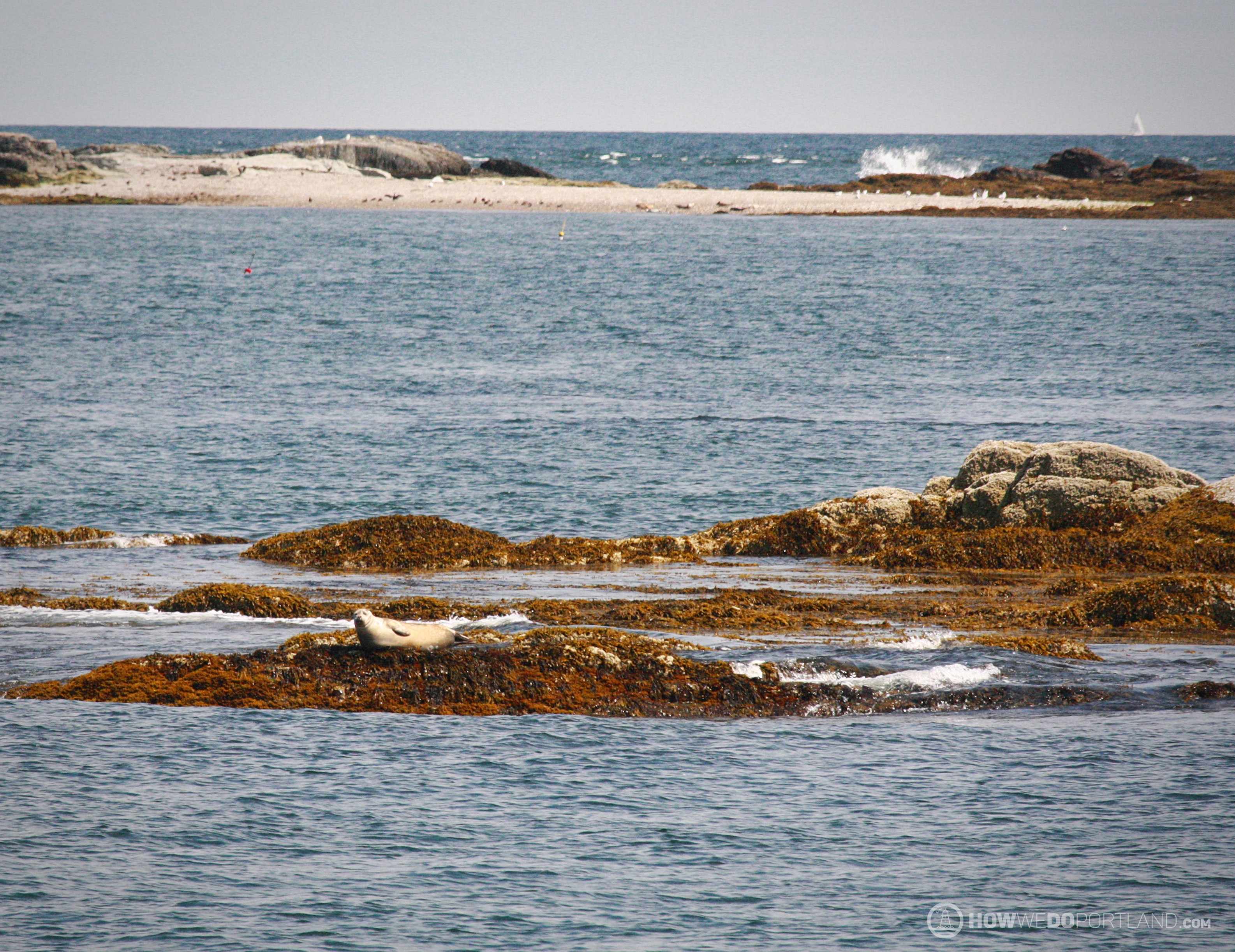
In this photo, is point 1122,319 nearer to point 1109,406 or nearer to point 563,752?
point 1109,406

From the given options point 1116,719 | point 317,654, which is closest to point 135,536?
point 317,654

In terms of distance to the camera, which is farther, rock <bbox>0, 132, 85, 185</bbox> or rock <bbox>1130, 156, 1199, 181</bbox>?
rock <bbox>1130, 156, 1199, 181</bbox>

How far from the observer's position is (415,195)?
112 metres

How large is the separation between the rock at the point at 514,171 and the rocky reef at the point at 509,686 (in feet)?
384

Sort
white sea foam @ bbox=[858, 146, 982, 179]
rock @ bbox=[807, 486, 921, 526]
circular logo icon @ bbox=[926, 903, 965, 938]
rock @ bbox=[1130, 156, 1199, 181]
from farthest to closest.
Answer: white sea foam @ bbox=[858, 146, 982, 179]
rock @ bbox=[1130, 156, 1199, 181]
rock @ bbox=[807, 486, 921, 526]
circular logo icon @ bbox=[926, 903, 965, 938]

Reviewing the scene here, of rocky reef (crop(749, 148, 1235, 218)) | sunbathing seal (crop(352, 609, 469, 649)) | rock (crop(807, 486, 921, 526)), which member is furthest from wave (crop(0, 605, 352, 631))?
rocky reef (crop(749, 148, 1235, 218))

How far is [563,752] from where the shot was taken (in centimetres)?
1239

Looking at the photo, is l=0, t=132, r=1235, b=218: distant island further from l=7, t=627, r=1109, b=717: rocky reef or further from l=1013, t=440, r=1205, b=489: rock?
l=7, t=627, r=1109, b=717: rocky reef

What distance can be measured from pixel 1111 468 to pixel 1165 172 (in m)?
111

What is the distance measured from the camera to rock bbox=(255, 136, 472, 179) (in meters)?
122

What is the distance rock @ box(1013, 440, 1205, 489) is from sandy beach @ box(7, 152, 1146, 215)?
88.5 meters

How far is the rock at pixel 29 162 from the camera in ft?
344

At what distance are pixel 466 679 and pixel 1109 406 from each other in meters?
28.6

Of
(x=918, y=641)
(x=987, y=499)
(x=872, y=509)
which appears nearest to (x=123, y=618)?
(x=918, y=641)
